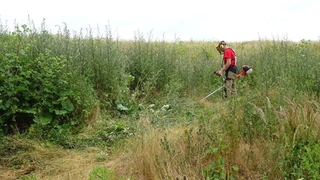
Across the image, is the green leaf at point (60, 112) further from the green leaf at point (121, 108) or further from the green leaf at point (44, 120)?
the green leaf at point (121, 108)

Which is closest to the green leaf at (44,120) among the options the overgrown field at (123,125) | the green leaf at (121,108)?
the overgrown field at (123,125)

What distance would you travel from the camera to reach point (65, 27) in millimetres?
7219

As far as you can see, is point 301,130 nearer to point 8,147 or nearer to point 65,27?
point 8,147

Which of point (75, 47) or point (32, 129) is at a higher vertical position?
point (75, 47)

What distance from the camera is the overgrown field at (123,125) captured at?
12.0 ft

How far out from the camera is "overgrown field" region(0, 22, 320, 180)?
12.0 ft

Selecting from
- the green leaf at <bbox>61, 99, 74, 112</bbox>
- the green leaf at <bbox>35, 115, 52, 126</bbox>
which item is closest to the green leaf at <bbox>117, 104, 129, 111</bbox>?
the green leaf at <bbox>61, 99, 74, 112</bbox>

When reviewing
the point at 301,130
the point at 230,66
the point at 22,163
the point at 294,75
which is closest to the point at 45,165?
the point at 22,163

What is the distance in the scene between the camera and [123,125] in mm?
6074

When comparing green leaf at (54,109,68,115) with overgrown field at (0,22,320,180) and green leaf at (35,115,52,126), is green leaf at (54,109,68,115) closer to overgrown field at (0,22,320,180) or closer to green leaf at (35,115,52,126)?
overgrown field at (0,22,320,180)

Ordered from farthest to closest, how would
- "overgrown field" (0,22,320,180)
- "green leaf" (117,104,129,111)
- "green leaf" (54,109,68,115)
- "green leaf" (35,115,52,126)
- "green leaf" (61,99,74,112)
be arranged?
1. "green leaf" (117,104,129,111)
2. "green leaf" (61,99,74,112)
3. "green leaf" (54,109,68,115)
4. "green leaf" (35,115,52,126)
5. "overgrown field" (0,22,320,180)

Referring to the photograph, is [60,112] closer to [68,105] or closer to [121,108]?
[68,105]

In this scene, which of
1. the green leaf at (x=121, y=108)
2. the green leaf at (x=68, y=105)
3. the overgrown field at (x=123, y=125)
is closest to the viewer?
the overgrown field at (x=123, y=125)

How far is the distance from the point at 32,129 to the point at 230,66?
5.83 m
